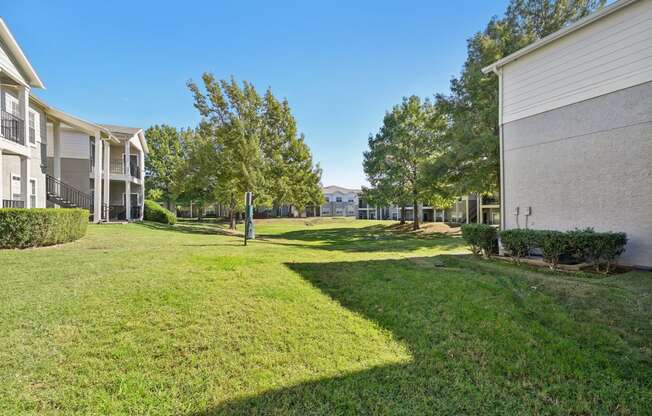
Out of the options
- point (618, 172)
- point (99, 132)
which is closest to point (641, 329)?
point (618, 172)

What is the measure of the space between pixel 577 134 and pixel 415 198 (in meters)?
15.0

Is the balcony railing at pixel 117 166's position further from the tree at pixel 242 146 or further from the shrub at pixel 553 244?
the shrub at pixel 553 244

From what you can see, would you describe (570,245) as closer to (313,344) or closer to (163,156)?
(313,344)

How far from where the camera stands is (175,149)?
135 ft

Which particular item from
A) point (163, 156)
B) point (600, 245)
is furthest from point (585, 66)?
point (163, 156)

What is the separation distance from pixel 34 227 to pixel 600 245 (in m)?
Result: 14.8

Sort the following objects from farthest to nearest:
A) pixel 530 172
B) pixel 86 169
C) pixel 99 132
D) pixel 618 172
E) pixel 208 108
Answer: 1. pixel 208 108
2. pixel 86 169
3. pixel 99 132
4. pixel 530 172
5. pixel 618 172

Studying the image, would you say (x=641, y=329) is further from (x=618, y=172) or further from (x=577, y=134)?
(x=577, y=134)

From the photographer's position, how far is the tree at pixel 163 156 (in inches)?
1516

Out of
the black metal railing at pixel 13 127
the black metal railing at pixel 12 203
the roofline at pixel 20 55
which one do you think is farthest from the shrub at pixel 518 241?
the roofline at pixel 20 55

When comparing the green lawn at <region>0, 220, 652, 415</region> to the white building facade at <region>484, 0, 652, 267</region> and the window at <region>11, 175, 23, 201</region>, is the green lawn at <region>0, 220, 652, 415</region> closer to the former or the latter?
the white building facade at <region>484, 0, 652, 267</region>

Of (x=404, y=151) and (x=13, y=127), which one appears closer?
(x=13, y=127)

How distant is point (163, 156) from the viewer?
1567 inches

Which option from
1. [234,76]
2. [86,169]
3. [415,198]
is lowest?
[415,198]
